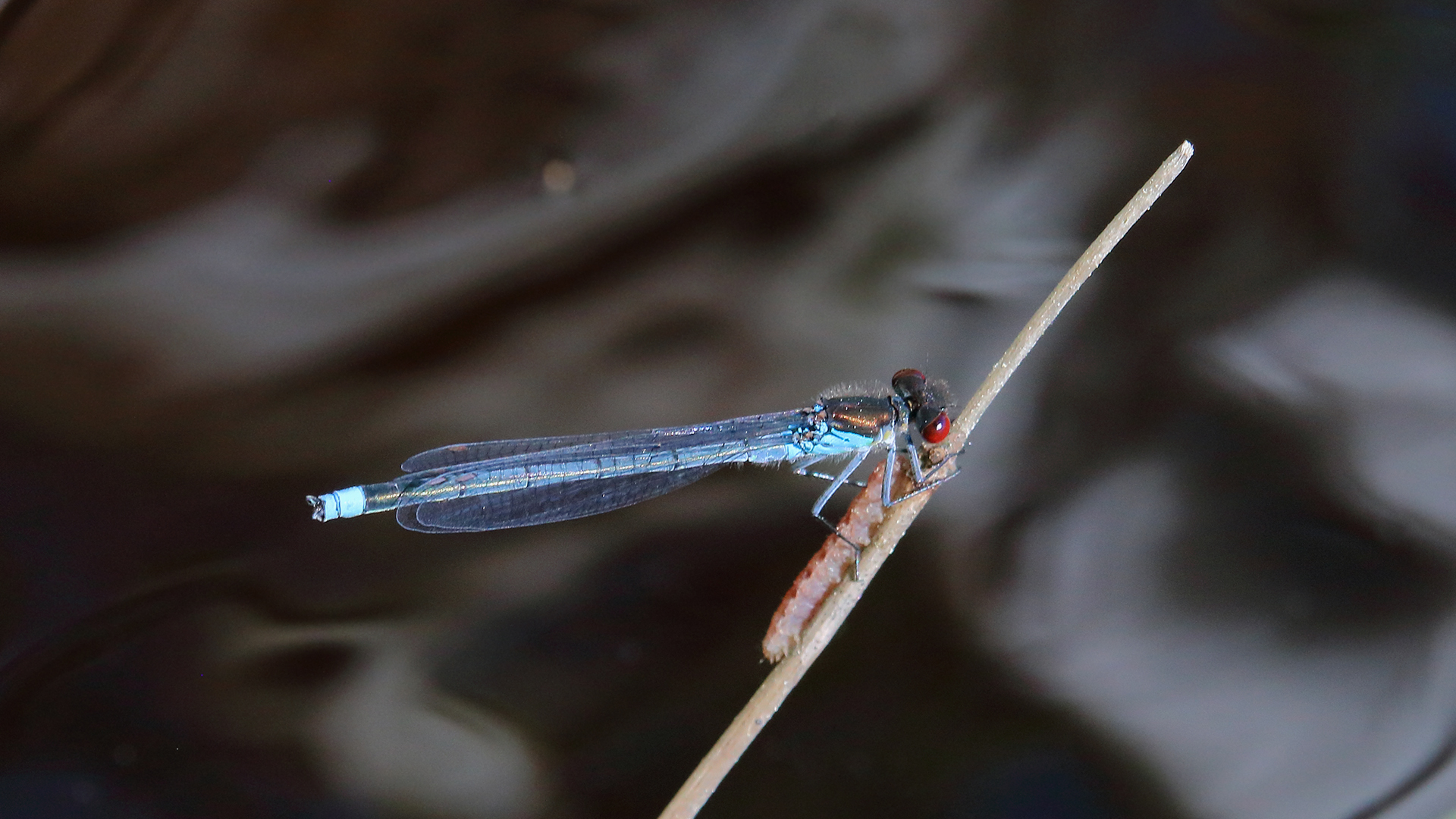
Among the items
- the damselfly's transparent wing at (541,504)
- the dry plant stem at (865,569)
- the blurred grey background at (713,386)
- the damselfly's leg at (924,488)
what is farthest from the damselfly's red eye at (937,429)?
the damselfly's transparent wing at (541,504)

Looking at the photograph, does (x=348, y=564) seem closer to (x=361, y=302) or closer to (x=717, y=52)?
(x=361, y=302)

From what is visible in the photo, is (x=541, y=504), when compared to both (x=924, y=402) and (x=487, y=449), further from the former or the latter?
(x=924, y=402)

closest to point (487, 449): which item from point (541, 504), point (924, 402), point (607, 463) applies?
point (541, 504)

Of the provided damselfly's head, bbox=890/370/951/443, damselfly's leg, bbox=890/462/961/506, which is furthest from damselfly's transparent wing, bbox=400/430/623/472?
damselfly's leg, bbox=890/462/961/506

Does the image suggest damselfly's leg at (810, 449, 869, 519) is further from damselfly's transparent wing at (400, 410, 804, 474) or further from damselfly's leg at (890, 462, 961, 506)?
damselfly's leg at (890, 462, 961, 506)

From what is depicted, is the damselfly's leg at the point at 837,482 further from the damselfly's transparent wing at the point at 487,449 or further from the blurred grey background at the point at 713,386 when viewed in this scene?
the damselfly's transparent wing at the point at 487,449

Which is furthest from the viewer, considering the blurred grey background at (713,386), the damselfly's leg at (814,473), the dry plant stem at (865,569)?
the damselfly's leg at (814,473)

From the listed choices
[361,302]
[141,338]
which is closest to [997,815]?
[361,302]
